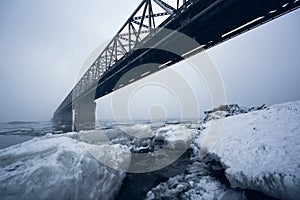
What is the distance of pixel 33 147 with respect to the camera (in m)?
4.91

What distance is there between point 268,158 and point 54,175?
5571mm

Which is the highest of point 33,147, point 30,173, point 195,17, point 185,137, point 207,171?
point 195,17

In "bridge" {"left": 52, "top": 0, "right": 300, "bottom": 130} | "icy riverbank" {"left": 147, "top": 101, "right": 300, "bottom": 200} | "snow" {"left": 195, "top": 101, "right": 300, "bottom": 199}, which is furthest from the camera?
"bridge" {"left": 52, "top": 0, "right": 300, "bottom": 130}

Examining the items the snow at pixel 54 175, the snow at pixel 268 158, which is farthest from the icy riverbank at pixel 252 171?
the snow at pixel 54 175

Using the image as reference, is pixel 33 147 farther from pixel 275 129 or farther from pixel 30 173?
pixel 275 129

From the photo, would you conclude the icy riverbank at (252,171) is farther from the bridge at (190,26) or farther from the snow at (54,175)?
the bridge at (190,26)

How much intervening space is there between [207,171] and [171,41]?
7.22m

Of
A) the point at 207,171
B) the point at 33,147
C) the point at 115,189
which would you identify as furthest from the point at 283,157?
the point at 33,147

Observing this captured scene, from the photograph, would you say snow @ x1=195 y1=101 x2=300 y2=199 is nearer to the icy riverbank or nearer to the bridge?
the icy riverbank

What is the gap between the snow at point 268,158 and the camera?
325 cm

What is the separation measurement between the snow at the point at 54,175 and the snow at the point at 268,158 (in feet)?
13.0

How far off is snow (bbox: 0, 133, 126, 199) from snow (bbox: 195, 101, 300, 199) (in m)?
3.95

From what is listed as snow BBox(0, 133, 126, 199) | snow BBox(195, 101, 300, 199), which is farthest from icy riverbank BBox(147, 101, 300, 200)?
snow BBox(0, 133, 126, 199)

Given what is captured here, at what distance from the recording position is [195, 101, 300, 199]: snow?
3.25m
